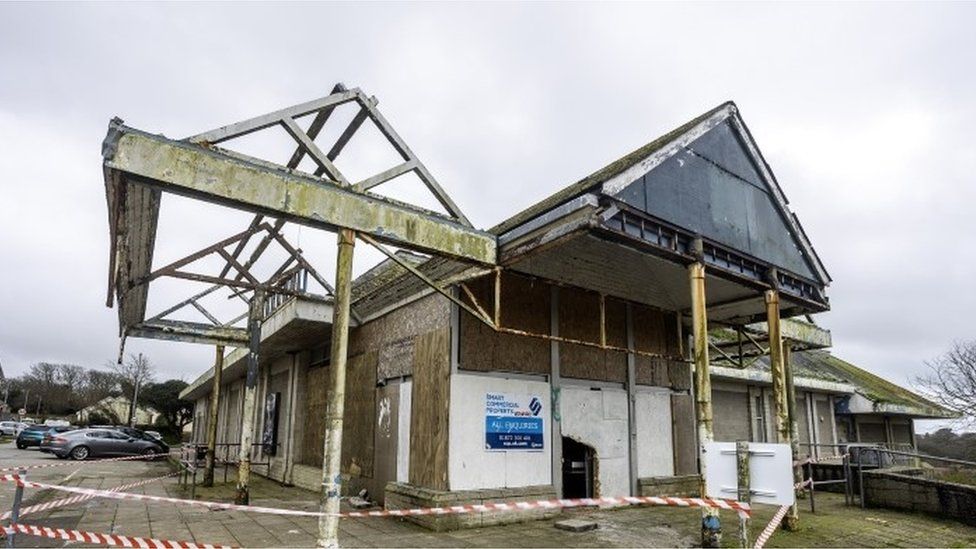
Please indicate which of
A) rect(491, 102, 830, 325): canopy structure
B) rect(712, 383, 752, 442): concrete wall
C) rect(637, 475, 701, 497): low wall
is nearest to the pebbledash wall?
rect(637, 475, 701, 497): low wall

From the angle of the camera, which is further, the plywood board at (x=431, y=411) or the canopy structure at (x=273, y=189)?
the plywood board at (x=431, y=411)

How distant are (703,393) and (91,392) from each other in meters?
93.2

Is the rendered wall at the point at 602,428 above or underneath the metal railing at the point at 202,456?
above

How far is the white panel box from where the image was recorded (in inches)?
248

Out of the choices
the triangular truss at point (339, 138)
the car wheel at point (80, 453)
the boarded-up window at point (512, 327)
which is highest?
the triangular truss at point (339, 138)

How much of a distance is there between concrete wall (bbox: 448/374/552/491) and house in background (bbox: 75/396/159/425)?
6852cm

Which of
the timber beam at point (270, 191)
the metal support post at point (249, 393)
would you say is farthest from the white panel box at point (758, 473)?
the metal support post at point (249, 393)

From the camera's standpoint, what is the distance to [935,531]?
961 cm

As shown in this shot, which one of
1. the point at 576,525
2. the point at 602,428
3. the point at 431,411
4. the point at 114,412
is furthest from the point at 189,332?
the point at 114,412

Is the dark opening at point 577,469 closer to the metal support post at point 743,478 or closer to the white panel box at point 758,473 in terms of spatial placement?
the white panel box at point 758,473

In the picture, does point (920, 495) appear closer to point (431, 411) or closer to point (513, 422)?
point (513, 422)

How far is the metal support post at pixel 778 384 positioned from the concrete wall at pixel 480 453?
3.88 m

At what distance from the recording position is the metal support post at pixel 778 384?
360 inches

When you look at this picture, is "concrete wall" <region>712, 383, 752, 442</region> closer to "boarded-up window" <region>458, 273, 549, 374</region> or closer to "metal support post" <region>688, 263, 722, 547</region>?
"boarded-up window" <region>458, 273, 549, 374</region>
